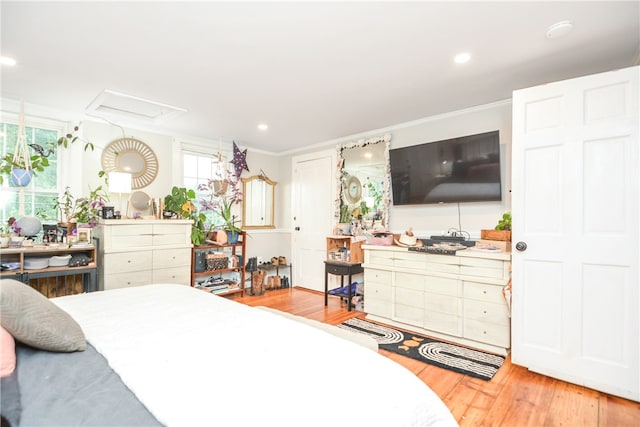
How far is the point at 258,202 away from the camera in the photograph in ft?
16.9

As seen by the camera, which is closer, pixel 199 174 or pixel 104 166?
pixel 104 166

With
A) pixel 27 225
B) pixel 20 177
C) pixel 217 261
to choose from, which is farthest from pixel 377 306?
pixel 20 177

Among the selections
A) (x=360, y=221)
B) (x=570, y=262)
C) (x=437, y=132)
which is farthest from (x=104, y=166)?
(x=570, y=262)

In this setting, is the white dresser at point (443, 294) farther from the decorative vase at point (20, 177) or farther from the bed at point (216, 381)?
the decorative vase at point (20, 177)

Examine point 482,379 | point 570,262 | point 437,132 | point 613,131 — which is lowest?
point 482,379

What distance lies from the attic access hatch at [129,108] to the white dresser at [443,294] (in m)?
2.68

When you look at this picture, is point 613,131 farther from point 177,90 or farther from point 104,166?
point 104,166

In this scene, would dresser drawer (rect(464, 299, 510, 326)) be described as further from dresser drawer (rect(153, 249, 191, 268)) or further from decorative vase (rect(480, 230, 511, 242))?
dresser drawer (rect(153, 249, 191, 268))

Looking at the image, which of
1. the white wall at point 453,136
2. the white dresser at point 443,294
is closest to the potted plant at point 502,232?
the white dresser at point 443,294

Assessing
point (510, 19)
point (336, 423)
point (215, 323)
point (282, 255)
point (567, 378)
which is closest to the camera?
point (336, 423)

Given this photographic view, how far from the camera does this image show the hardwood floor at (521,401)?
1.76 metres

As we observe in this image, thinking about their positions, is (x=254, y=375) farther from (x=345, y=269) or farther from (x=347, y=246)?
(x=347, y=246)

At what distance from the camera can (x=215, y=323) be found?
1345 mm

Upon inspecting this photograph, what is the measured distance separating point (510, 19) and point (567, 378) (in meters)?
2.38
